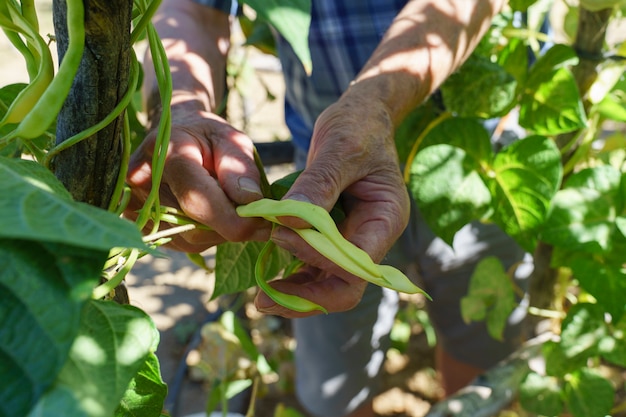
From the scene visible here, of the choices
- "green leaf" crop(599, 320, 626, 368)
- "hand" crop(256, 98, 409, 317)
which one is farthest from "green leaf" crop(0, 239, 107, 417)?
"green leaf" crop(599, 320, 626, 368)

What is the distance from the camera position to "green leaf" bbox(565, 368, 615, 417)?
2.58 feet

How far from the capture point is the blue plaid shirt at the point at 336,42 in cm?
94

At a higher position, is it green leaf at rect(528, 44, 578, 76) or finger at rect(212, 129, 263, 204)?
finger at rect(212, 129, 263, 204)

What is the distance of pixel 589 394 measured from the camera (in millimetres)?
795

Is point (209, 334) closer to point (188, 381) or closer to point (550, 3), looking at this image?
point (188, 381)

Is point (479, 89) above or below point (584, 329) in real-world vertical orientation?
above

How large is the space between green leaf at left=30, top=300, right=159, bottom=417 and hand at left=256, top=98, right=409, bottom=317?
160 millimetres

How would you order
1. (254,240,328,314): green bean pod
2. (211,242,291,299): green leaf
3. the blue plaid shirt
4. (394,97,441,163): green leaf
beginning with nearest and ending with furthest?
(254,240,328,314): green bean pod, (211,242,291,299): green leaf, (394,97,441,163): green leaf, the blue plaid shirt

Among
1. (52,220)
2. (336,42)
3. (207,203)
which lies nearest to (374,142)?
(207,203)

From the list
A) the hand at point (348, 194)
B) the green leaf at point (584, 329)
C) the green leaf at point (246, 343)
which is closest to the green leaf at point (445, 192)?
the hand at point (348, 194)

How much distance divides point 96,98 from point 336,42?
68cm

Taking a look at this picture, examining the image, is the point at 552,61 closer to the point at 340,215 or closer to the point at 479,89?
the point at 479,89

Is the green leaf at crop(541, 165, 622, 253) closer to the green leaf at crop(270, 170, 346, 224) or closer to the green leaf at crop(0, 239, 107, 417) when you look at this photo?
the green leaf at crop(270, 170, 346, 224)

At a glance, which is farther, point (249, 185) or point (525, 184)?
point (525, 184)
